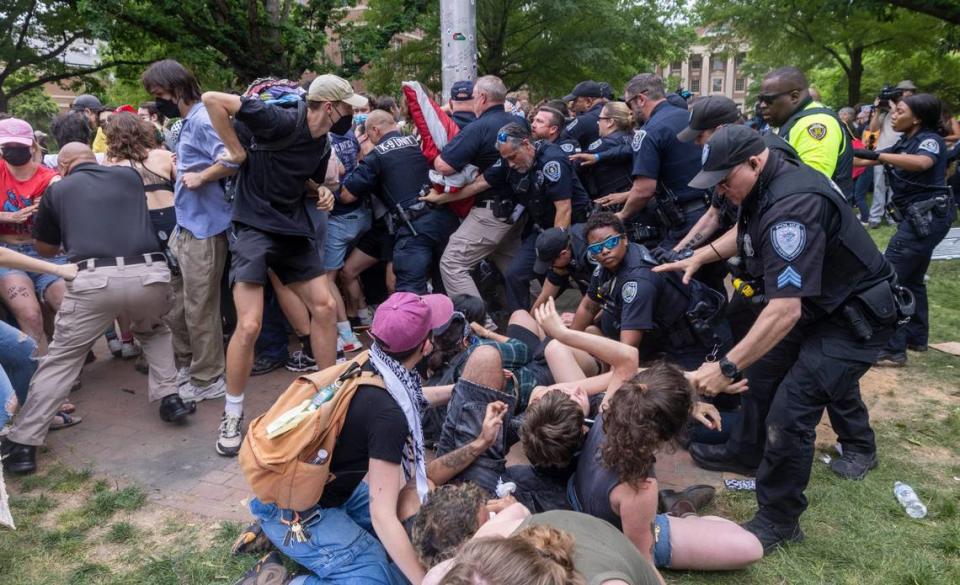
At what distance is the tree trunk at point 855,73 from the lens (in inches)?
695

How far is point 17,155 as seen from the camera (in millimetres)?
4426

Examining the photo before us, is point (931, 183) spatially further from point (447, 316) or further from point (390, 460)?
point (390, 460)

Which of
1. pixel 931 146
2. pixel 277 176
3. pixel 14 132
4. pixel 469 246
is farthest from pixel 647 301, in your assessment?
pixel 14 132

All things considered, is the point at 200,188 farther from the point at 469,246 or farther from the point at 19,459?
the point at 469,246

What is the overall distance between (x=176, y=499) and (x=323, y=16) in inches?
346

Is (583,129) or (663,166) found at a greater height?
(583,129)

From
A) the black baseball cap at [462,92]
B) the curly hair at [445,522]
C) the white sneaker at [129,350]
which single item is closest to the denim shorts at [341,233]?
the black baseball cap at [462,92]

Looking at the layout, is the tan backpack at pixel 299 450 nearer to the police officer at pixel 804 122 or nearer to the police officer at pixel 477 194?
the police officer at pixel 477 194

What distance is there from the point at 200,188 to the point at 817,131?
12.4ft

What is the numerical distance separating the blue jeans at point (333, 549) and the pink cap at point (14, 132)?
3.18 metres

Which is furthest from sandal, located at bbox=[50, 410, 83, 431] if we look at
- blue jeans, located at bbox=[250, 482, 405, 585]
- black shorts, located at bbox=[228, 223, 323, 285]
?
blue jeans, located at bbox=[250, 482, 405, 585]

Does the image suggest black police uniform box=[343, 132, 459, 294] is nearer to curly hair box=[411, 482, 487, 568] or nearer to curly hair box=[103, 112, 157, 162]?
curly hair box=[103, 112, 157, 162]

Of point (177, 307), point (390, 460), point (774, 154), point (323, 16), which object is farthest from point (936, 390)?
point (323, 16)

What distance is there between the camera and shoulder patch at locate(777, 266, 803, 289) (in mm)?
2729
